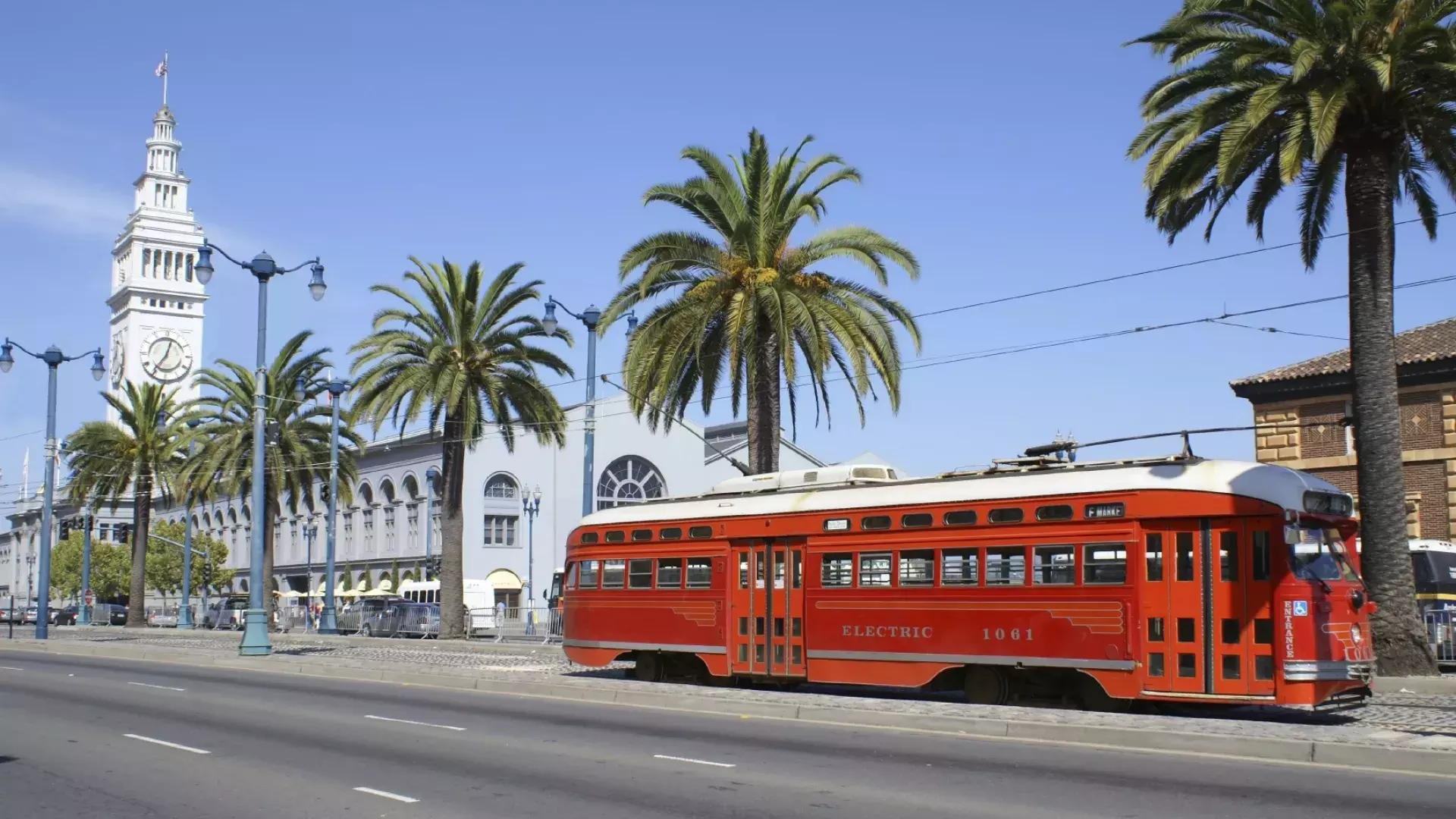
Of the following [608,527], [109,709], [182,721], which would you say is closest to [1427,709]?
[608,527]

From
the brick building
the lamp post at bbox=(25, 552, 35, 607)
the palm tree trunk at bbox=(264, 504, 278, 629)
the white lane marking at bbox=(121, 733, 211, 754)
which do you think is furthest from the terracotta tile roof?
the lamp post at bbox=(25, 552, 35, 607)

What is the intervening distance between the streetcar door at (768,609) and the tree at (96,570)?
94.8 meters

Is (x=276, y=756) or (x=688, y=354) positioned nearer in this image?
(x=276, y=756)

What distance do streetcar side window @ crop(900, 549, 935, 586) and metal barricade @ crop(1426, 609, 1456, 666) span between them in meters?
10.3

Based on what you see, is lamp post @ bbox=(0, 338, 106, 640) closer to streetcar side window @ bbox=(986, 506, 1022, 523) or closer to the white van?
the white van

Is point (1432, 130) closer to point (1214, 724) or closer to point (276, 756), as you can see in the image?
point (1214, 724)

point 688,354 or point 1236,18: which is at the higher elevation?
point 1236,18

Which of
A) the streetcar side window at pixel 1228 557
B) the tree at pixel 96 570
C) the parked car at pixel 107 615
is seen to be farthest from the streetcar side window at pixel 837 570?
the tree at pixel 96 570

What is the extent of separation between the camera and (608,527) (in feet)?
83.1

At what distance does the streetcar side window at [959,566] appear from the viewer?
19672 millimetres

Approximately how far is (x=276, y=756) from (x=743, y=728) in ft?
18.7

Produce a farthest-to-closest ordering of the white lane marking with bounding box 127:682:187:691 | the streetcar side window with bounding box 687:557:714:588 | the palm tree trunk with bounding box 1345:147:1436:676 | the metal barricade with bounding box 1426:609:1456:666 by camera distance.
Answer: the metal barricade with bounding box 1426:609:1456:666, the streetcar side window with bounding box 687:557:714:588, the white lane marking with bounding box 127:682:187:691, the palm tree trunk with bounding box 1345:147:1436:676

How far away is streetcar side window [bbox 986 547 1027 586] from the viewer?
19.1m

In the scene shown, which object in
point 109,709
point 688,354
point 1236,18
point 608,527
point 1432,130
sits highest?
point 1236,18
